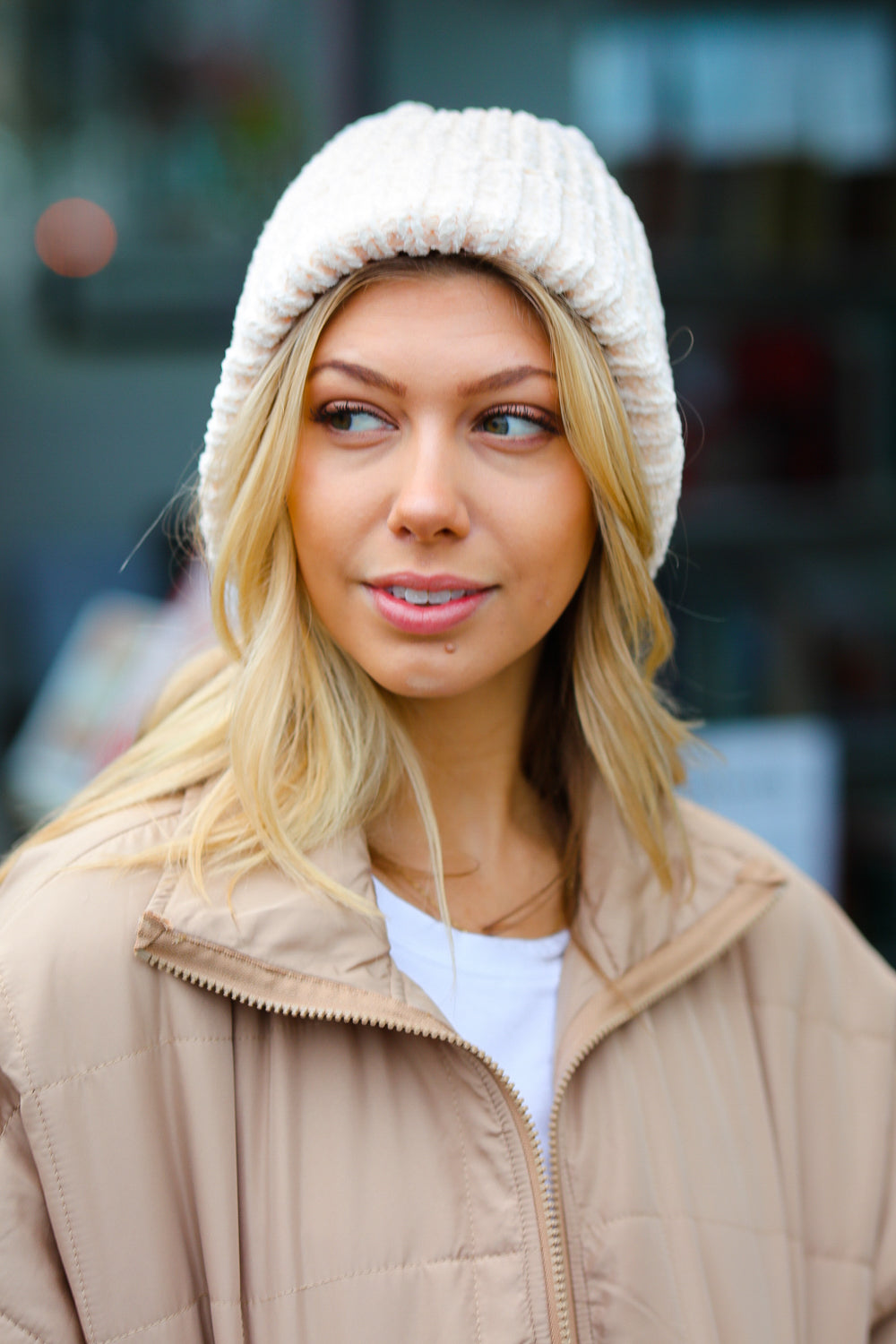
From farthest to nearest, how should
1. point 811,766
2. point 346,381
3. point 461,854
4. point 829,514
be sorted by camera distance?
1. point 829,514
2. point 811,766
3. point 461,854
4. point 346,381

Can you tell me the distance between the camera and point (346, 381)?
127 cm

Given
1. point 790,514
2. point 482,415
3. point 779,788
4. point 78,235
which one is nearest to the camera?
point 482,415

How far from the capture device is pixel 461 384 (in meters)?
1.25

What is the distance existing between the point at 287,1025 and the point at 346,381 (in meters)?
0.63

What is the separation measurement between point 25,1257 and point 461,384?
2.90 ft

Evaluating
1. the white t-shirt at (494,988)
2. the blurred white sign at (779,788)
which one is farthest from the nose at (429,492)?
the blurred white sign at (779,788)

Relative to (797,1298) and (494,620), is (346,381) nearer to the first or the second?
(494,620)

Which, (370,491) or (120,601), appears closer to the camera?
(370,491)

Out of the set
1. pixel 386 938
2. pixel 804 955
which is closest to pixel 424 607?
pixel 386 938

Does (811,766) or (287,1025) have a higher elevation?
(287,1025)

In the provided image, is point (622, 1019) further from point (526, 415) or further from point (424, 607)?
point (526, 415)

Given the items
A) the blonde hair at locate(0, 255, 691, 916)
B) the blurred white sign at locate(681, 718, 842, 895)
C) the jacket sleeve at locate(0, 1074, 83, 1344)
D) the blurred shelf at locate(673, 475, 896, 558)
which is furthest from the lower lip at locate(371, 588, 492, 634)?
the blurred shelf at locate(673, 475, 896, 558)

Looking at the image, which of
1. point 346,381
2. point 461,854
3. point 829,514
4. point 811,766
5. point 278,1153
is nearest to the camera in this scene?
point 278,1153

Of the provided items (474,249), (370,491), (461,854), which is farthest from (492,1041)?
(474,249)
